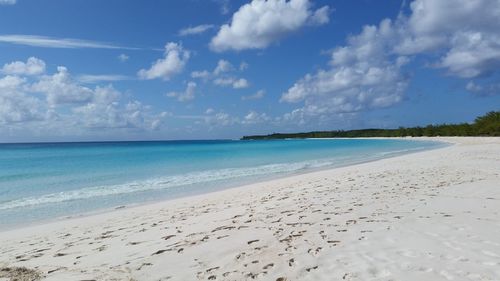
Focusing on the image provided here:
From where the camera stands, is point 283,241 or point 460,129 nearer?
point 283,241

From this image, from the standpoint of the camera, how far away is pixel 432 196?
999cm

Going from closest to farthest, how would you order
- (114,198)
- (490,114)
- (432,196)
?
1. (432,196)
2. (114,198)
3. (490,114)

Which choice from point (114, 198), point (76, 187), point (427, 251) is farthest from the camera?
point (76, 187)

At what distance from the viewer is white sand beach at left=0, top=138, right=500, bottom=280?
4.88m

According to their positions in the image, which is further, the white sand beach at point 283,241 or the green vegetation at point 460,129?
the green vegetation at point 460,129

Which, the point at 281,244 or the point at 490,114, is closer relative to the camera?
the point at 281,244

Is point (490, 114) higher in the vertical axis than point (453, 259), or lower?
higher

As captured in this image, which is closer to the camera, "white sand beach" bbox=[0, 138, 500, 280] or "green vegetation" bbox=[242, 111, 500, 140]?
"white sand beach" bbox=[0, 138, 500, 280]

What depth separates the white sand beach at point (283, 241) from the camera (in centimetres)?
488

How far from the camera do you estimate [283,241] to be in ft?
20.4

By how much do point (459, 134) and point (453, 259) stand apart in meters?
98.7

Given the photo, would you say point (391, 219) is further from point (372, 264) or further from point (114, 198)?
point (114, 198)

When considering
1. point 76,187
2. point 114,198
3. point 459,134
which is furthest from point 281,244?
point 459,134

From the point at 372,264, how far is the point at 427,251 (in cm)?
107
